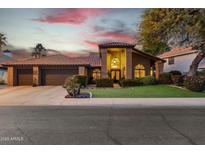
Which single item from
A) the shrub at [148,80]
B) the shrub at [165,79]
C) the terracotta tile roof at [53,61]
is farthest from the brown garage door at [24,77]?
the shrub at [165,79]

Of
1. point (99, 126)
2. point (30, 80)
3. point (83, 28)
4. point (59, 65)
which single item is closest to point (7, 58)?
point (30, 80)

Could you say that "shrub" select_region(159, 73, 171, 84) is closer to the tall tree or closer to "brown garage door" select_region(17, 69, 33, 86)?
the tall tree

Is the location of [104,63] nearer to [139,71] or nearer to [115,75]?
[115,75]

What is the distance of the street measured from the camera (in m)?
7.15

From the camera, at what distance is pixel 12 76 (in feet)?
92.6

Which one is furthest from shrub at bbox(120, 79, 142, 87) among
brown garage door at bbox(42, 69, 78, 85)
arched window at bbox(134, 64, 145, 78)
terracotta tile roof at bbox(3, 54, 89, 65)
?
brown garage door at bbox(42, 69, 78, 85)

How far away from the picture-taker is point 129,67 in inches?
1121

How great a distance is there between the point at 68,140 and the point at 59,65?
67.3 feet

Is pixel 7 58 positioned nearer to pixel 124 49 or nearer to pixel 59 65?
pixel 59 65

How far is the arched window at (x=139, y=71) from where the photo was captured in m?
29.1

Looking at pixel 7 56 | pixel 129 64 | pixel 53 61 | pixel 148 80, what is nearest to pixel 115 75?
pixel 129 64

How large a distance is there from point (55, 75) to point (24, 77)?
3.39 metres

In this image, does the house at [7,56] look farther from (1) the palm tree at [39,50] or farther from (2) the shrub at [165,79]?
(2) the shrub at [165,79]

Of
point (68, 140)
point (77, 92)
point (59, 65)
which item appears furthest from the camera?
point (59, 65)
